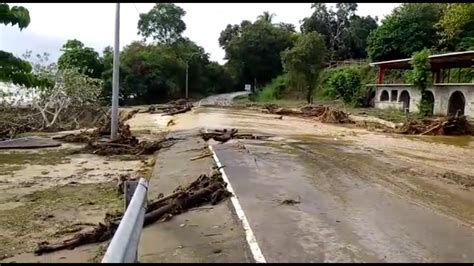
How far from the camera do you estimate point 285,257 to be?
17.8ft

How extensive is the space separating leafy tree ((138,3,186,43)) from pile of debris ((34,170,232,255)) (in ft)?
245

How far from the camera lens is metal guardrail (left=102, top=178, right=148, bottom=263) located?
8.89 ft

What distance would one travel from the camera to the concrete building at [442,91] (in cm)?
3294

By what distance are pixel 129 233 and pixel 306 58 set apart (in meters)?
51.1

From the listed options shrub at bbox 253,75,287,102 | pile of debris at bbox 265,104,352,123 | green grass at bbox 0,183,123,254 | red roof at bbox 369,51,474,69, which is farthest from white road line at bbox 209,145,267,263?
shrub at bbox 253,75,287,102

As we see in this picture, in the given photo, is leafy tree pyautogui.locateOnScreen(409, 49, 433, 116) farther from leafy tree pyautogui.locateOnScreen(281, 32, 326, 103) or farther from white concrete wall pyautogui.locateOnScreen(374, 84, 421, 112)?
leafy tree pyautogui.locateOnScreen(281, 32, 326, 103)

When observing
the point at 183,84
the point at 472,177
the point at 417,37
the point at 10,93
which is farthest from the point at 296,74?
the point at 472,177

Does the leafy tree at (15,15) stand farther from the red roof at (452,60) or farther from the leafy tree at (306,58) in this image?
the leafy tree at (306,58)

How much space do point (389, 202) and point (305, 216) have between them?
1.86m

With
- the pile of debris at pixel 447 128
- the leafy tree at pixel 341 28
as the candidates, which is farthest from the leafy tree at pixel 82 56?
the pile of debris at pixel 447 128

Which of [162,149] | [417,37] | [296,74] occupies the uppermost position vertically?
[417,37]

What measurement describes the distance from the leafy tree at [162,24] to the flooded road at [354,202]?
226ft

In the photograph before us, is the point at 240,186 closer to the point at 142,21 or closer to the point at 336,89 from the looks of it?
the point at 336,89

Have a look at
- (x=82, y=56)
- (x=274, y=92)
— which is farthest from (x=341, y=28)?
(x=82, y=56)
